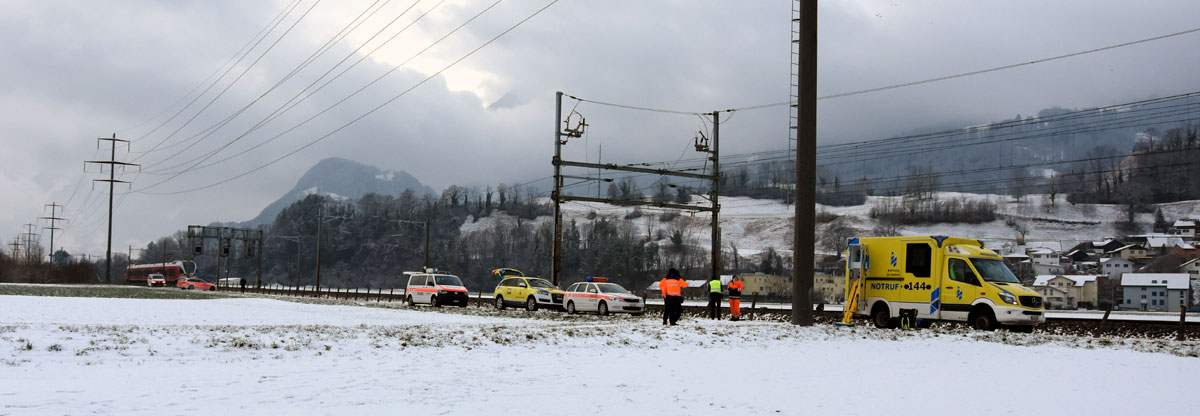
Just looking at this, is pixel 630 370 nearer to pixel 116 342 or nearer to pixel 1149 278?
pixel 116 342

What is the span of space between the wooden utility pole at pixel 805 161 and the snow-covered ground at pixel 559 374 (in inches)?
209

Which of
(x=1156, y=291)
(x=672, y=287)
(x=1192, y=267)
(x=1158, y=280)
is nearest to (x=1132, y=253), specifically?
(x=1192, y=267)

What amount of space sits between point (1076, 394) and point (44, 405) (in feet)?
37.2

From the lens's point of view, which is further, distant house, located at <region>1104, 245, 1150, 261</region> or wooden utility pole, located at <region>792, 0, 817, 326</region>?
distant house, located at <region>1104, 245, 1150, 261</region>

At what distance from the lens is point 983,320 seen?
2273 centimetres

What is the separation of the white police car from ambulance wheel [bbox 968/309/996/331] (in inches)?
527

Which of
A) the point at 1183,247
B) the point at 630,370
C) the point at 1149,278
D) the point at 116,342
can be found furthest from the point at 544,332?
the point at 1183,247

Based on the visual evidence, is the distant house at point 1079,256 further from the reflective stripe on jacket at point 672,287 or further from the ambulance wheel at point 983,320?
the reflective stripe on jacket at point 672,287

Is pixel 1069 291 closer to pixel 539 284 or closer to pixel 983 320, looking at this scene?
pixel 539 284

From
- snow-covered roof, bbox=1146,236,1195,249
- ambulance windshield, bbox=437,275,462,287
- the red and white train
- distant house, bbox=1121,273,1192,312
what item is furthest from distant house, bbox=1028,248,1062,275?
ambulance windshield, bbox=437,275,462,287

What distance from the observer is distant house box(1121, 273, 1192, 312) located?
4595 inches

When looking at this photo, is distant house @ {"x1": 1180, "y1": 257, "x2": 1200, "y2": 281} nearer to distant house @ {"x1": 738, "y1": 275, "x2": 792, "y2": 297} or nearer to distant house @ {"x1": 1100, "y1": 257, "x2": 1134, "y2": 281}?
distant house @ {"x1": 1100, "y1": 257, "x2": 1134, "y2": 281}

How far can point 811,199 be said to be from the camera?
78.1 ft

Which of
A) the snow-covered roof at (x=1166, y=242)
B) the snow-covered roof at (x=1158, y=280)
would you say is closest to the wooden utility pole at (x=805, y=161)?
the snow-covered roof at (x=1158, y=280)
